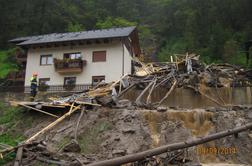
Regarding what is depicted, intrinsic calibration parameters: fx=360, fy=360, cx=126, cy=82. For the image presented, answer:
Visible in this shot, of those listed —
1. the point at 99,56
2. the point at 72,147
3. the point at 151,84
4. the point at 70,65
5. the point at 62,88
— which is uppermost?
the point at 99,56

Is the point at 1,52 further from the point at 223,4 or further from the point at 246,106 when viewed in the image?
the point at 246,106

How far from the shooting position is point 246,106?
21547mm

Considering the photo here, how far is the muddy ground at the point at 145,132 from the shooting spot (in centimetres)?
1703

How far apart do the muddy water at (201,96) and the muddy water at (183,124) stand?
2715mm

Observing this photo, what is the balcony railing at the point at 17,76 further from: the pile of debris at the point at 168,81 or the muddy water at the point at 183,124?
the muddy water at the point at 183,124

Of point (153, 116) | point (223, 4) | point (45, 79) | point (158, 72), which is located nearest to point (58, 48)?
point (45, 79)

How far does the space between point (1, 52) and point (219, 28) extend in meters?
28.2

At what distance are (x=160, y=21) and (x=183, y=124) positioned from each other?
4652 centimetres

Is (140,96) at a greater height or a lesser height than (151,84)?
lesser

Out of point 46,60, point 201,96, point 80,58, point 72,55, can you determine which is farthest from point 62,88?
point 201,96

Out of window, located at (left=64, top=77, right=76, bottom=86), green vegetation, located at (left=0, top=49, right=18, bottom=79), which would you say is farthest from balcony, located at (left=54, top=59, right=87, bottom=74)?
green vegetation, located at (left=0, top=49, right=18, bottom=79)

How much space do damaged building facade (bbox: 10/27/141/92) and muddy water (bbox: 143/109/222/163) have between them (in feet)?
45.5

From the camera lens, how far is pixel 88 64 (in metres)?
34.1

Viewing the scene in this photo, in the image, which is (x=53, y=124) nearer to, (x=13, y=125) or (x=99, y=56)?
(x=13, y=125)
